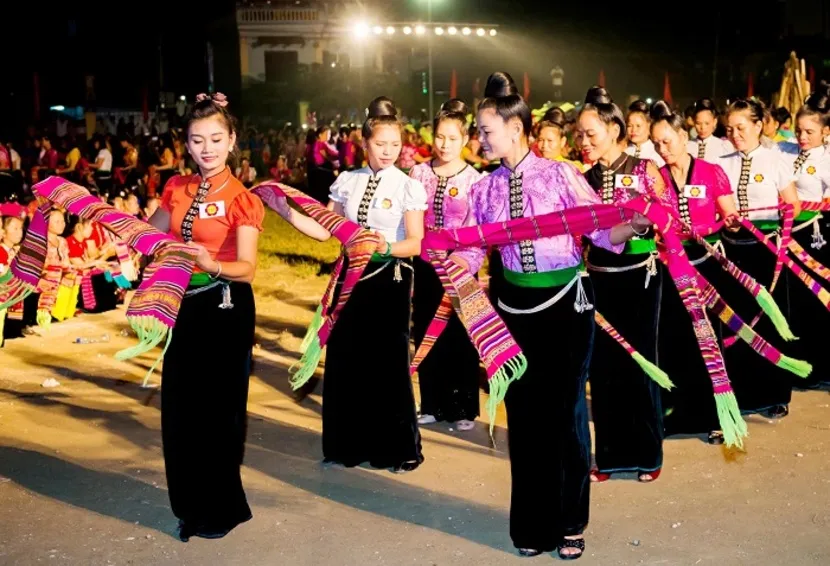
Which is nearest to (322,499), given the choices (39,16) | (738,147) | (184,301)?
(184,301)

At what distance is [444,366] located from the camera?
7660mm

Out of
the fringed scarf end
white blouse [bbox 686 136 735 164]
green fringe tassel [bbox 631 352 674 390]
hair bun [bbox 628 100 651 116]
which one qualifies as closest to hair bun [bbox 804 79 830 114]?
white blouse [bbox 686 136 735 164]

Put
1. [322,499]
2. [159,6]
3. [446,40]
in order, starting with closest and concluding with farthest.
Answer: [322,499] → [159,6] → [446,40]

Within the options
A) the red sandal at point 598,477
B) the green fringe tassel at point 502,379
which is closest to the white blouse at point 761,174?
the red sandal at point 598,477

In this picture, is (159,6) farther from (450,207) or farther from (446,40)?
(450,207)

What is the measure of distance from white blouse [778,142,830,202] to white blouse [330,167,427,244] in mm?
3105

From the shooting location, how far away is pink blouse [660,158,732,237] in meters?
6.46

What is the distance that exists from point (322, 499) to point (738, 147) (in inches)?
132

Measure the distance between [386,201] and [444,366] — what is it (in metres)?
1.74

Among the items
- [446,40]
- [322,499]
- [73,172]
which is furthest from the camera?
[446,40]

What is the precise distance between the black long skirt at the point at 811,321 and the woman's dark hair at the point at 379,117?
3.28 meters

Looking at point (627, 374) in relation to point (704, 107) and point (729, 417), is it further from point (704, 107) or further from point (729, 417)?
point (704, 107)

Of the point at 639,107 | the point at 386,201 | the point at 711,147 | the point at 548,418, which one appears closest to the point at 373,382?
the point at 386,201

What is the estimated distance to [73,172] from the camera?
66.7ft
